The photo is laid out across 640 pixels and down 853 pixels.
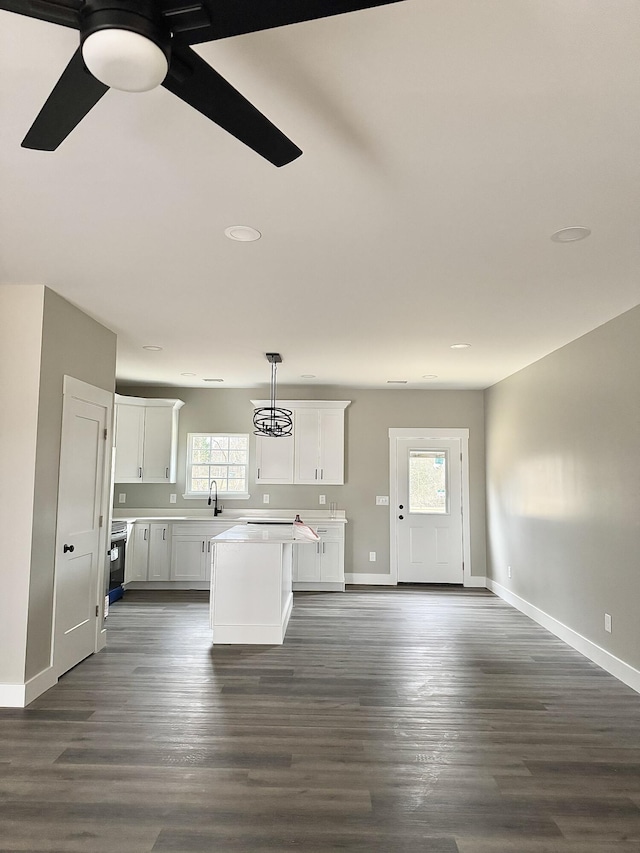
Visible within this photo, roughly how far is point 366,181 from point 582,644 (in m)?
4.22

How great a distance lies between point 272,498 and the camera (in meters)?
7.91

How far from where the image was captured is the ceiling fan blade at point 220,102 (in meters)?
1.30

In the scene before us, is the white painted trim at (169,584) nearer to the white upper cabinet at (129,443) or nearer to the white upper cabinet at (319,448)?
the white upper cabinet at (129,443)

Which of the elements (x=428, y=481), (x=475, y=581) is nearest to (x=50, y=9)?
(x=428, y=481)

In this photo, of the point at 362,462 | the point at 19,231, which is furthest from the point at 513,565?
the point at 19,231

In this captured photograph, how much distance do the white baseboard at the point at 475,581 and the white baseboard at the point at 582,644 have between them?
846mm

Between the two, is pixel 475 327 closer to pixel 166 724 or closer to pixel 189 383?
pixel 166 724

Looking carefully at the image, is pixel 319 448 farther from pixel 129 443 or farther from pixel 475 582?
pixel 475 582

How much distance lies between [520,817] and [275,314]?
3433mm

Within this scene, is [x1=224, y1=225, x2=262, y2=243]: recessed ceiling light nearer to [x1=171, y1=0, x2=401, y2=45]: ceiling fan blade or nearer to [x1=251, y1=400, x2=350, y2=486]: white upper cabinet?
[x1=171, y1=0, x2=401, y2=45]: ceiling fan blade

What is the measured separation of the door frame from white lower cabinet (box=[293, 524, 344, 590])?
810 millimetres

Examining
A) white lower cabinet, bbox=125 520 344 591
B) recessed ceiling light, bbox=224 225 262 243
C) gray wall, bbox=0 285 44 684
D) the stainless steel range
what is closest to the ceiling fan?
recessed ceiling light, bbox=224 225 262 243

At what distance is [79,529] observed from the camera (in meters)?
4.41

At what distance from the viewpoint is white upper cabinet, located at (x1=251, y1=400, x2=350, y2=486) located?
25.6 feet
